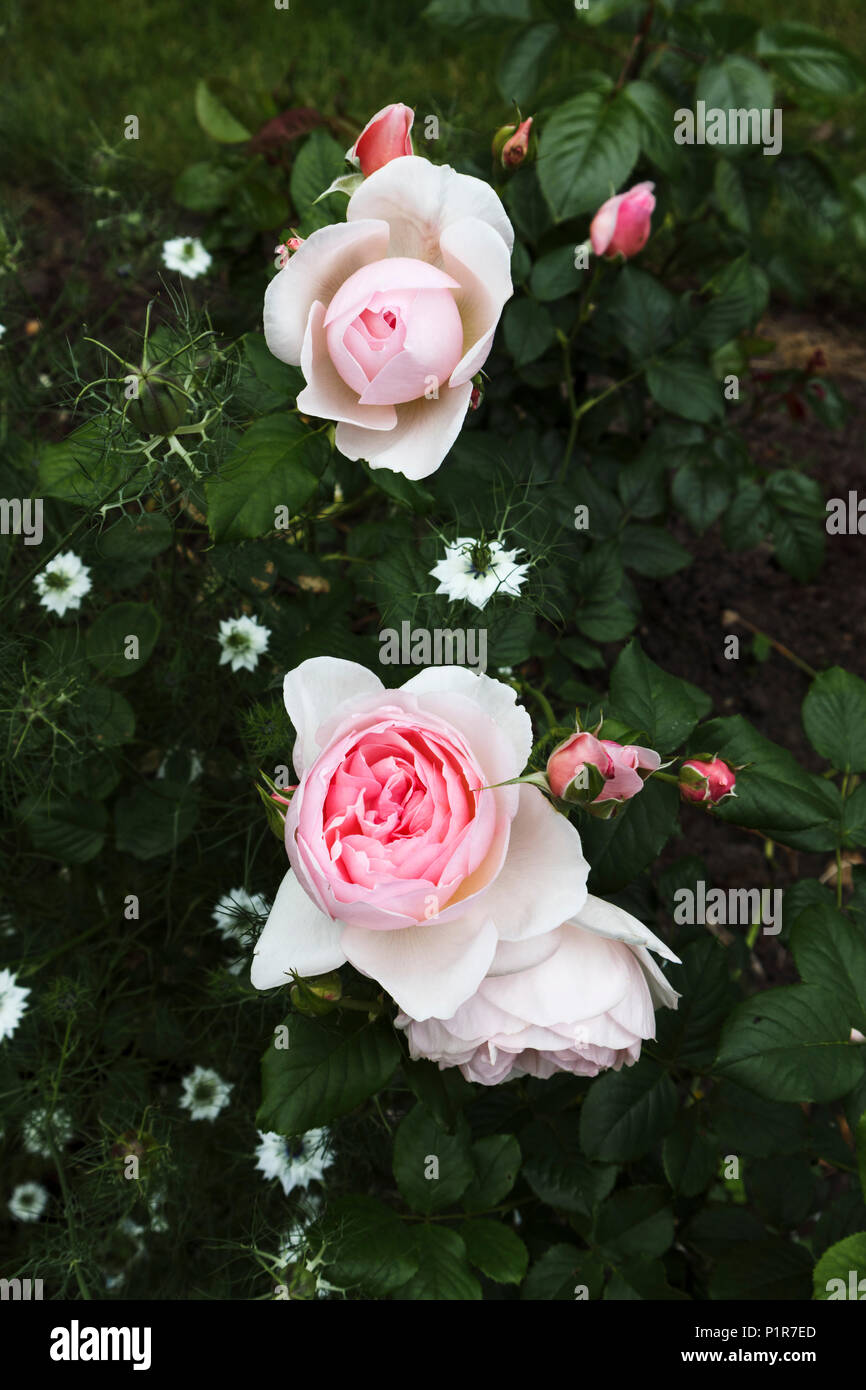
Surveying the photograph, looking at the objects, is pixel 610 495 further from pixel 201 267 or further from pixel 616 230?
pixel 201 267

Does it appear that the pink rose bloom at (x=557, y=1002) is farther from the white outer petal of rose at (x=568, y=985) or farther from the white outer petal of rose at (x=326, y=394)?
the white outer petal of rose at (x=326, y=394)

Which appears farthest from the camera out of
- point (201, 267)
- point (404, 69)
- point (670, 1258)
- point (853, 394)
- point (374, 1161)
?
point (404, 69)

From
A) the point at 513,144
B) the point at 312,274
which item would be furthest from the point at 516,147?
the point at 312,274

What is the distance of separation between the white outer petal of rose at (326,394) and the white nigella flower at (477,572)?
200 mm

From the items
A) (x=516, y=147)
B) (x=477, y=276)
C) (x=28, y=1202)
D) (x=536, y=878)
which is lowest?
(x=28, y=1202)

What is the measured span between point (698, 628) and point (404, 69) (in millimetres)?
1732

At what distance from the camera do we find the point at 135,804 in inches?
52.9

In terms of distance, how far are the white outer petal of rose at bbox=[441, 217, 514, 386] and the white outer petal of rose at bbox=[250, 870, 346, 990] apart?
1.32 ft

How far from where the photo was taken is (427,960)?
74cm

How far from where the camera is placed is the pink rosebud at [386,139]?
86cm

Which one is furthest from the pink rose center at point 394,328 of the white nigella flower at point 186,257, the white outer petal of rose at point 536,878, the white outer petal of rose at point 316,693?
the white nigella flower at point 186,257

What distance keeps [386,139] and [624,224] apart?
1.55 ft

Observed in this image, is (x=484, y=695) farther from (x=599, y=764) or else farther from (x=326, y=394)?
(x=326, y=394)
